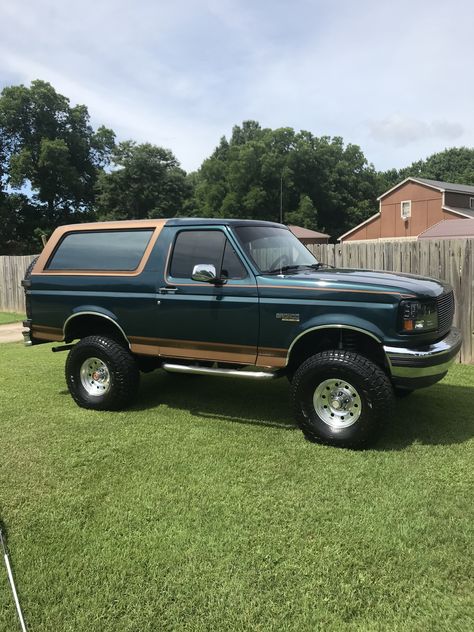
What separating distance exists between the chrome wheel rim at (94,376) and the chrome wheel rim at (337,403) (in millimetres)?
2533

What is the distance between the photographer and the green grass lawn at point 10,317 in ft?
47.0

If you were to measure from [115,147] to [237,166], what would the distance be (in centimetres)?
1651

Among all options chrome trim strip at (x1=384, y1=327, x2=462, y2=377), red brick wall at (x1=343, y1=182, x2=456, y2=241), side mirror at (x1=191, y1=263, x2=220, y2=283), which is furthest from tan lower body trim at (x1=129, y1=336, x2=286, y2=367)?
red brick wall at (x1=343, y1=182, x2=456, y2=241)

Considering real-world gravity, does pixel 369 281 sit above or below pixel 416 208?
below

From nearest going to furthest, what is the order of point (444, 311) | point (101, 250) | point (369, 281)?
point (369, 281) → point (444, 311) → point (101, 250)

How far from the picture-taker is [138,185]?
48969 millimetres

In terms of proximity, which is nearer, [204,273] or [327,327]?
[327,327]

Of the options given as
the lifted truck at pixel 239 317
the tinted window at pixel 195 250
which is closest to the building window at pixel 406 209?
the lifted truck at pixel 239 317

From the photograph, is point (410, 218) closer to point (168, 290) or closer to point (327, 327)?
point (168, 290)

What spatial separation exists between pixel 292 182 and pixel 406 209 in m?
24.9

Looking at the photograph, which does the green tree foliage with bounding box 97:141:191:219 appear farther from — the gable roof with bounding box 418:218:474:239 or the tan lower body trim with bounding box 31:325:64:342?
the tan lower body trim with bounding box 31:325:64:342

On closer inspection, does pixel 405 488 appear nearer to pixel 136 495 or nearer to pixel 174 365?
pixel 136 495

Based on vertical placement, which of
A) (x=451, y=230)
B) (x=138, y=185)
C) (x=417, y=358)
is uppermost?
(x=138, y=185)

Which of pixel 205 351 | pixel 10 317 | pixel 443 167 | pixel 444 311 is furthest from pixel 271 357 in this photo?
pixel 443 167
